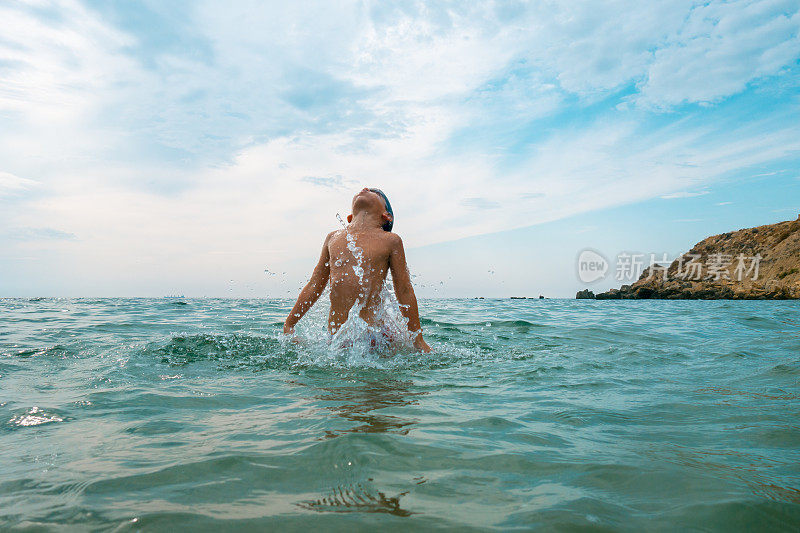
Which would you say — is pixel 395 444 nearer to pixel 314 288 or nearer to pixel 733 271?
pixel 314 288

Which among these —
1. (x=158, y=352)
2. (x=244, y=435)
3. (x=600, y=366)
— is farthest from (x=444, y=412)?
(x=158, y=352)

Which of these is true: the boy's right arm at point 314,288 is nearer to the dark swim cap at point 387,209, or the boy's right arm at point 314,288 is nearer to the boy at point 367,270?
the boy at point 367,270

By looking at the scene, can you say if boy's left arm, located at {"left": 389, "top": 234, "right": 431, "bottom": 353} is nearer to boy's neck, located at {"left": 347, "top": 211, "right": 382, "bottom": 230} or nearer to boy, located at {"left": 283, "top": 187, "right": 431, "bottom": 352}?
boy, located at {"left": 283, "top": 187, "right": 431, "bottom": 352}

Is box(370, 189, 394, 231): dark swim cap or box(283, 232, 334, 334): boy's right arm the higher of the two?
box(370, 189, 394, 231): dark swim cap

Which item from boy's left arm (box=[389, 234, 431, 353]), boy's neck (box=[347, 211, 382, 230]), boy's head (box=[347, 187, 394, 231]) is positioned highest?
boy's head (box=[347, 187, 394, 231])

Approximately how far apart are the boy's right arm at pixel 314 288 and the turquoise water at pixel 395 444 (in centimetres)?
81

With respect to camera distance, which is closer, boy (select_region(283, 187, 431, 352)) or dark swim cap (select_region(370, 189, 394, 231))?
boy (select_region(283, 187, 431, 352))

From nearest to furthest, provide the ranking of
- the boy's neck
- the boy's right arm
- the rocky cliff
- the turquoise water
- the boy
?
the turquoise water, the boy, the boy's neck, the boy's right arm, the rocky cliff

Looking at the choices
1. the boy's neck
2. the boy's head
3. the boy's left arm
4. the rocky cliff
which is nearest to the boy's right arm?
the boy's neck

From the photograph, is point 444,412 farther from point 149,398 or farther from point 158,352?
point 158,352

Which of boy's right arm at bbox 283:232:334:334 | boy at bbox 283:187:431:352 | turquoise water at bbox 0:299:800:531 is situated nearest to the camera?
turquoise water at bbox 0:299:800:531

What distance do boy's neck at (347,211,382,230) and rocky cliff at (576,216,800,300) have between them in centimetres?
4095

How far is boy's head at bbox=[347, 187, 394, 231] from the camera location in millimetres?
5105

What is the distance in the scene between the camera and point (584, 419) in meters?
2.78
